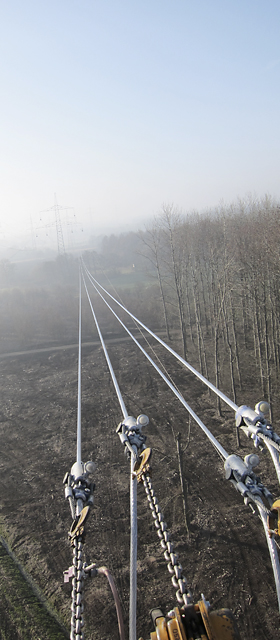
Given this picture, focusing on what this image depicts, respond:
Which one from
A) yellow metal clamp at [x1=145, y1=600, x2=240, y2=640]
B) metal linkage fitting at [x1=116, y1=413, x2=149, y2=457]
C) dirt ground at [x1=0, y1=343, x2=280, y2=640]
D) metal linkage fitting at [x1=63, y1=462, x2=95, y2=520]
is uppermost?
metal linkage fitting at [x1=116, y1=413, x2=149, y2=457]

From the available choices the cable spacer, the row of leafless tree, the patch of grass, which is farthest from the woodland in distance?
the cable spacer

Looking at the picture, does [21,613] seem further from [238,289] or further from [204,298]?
[204,298]

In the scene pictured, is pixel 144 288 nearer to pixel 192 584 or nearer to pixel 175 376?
pixel 175 376

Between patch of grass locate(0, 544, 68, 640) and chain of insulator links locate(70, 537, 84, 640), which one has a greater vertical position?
chain of insulator links locate(70, 537, 84, 640)

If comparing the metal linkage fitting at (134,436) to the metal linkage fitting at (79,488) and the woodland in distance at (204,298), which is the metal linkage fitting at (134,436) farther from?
the woodland in distance at (204,298)

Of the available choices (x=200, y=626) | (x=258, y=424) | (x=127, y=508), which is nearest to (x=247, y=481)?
(x=258, y=424)

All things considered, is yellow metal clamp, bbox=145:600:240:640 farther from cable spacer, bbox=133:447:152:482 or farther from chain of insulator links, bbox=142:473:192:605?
cable spacer, bbox=133:447:152:482
